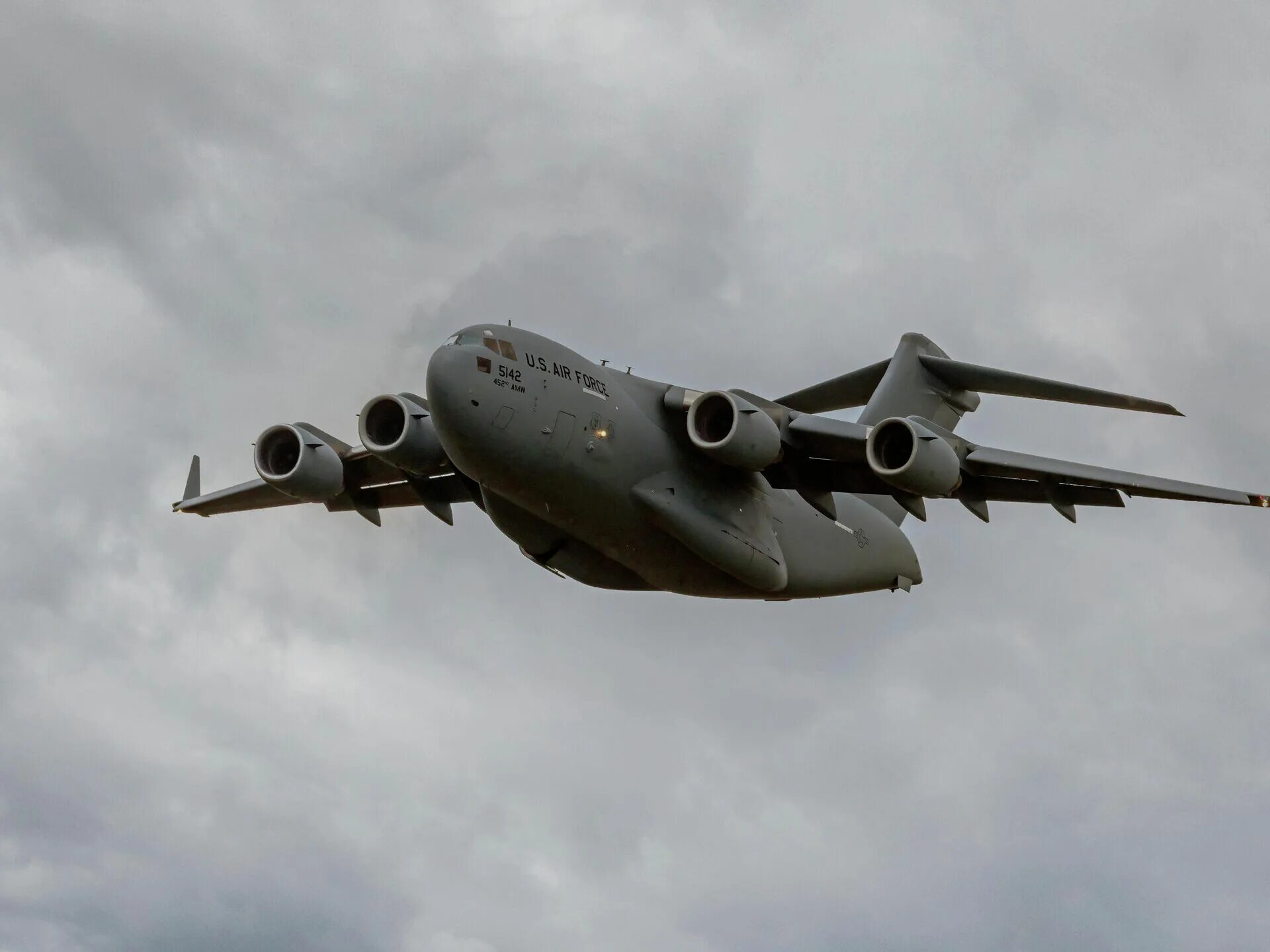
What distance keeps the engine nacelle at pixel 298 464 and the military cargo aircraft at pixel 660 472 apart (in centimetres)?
2

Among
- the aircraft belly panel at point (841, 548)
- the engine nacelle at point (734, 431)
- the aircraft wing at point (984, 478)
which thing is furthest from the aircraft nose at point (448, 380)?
the aircraft belly panel at point (841, 548)

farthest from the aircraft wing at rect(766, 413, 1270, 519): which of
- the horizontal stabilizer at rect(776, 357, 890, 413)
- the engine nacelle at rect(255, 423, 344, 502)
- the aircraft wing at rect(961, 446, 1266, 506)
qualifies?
the engine nacelle at rect(255, 423, 344, 502)

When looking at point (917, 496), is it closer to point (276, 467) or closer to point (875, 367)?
point (875, 367)

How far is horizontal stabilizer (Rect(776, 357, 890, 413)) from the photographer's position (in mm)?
18219

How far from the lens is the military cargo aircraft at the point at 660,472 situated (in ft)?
44.7

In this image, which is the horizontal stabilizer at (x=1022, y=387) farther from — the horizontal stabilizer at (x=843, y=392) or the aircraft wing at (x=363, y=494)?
the aircraft wing at (x=363, y=494)

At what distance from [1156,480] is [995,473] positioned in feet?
5.33

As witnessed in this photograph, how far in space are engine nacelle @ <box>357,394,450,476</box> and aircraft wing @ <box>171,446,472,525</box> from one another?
3.13 ft

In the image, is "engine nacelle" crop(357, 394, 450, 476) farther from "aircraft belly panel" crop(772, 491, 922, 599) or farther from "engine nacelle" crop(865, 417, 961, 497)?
"engine nacelle" crop(865, 417, 961, 497)

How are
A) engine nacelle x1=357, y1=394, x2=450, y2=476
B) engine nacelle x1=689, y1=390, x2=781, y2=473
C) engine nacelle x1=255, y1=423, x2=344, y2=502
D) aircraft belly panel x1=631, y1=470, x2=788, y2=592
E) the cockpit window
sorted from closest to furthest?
the cockpit window < engine nacelle x1=689, y1=390, x2=781, y2=473 < aircraft belly panel x1=631, y1=470, x2=788, y2=592 < engine nacelle x1=357, y1=394, x2=450, y2=476 < engine nacelle x1=255, y1=423, x2=344, y2=502

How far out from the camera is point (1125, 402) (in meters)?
15.4

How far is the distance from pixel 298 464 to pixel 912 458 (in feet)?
22.2

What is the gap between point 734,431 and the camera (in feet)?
46.3

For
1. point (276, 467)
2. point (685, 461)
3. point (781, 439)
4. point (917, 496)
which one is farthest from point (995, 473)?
point (276, 467)
